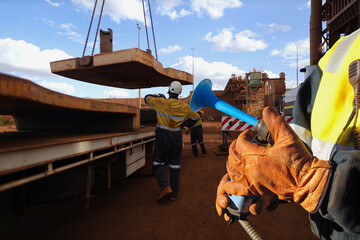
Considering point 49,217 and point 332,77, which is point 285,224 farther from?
point 49,217

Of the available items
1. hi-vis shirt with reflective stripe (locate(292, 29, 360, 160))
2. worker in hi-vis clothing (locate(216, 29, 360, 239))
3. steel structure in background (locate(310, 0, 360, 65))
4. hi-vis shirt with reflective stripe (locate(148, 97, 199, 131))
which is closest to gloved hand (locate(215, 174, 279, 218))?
worker in hi-vis clothing (locate(216, 29, 360, 239))

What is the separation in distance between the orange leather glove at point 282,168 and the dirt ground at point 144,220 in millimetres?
1797

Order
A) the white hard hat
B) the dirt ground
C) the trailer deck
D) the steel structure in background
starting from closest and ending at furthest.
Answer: the trailer deck → the dirt ground → the white hard hat → the steel structure in background

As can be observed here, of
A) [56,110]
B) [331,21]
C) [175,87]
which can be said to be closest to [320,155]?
[56,110]

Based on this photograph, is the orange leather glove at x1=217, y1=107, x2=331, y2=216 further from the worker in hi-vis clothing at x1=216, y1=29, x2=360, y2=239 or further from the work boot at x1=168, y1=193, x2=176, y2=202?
the work boot at x1=168, y1=193, x2=176, y2=202

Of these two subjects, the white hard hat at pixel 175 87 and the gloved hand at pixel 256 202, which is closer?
the gloved hand at pixel 256 202

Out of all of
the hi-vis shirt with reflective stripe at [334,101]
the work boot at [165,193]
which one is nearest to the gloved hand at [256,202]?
the hi-vis shirt with reflective stripe at [334,101]

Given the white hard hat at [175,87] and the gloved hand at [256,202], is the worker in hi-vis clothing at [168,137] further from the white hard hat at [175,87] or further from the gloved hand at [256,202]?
the gloved hand at [256,202]

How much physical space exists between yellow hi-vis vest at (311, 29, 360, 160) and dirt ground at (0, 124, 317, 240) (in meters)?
1.97

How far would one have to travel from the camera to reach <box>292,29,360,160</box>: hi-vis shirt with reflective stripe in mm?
888

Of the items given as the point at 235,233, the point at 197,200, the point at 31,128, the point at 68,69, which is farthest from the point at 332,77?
the point at 31,128

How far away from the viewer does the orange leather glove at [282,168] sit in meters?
0.84

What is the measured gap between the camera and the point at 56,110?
2.11 metres

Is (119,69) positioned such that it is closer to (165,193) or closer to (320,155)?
(165,193)
